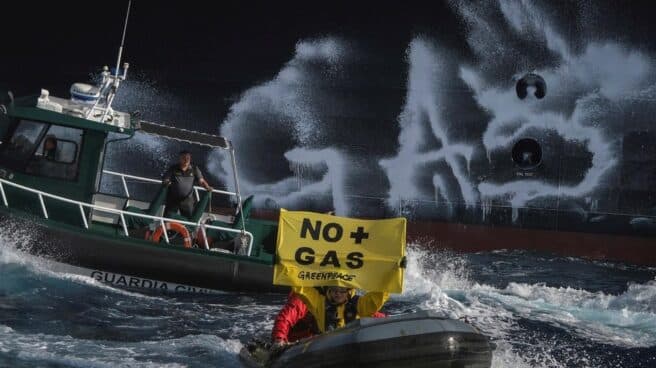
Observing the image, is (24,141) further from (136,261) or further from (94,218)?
(136,261)

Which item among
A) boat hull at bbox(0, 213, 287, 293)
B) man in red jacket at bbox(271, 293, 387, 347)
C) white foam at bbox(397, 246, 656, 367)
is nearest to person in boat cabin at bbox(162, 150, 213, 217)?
boat hull at bbox(0, 213, 287, 293)

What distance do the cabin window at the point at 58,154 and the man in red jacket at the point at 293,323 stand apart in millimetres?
→ 6165

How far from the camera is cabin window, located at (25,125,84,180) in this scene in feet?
47.7

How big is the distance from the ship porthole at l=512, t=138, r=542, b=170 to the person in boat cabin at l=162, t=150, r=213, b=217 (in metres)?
9.62

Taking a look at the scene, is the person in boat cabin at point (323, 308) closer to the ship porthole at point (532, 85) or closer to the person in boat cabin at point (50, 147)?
the person in boat cabin at point (50, 147)

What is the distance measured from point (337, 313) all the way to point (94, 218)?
703cm

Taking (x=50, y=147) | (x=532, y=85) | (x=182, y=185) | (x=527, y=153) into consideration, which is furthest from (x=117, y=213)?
(x=532, y=85)

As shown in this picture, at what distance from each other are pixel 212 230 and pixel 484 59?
388 inches

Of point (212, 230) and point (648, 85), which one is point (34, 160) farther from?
point (648, 85)

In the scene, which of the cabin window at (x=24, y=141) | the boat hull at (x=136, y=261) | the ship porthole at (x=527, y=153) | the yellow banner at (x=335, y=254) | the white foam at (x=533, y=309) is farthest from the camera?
the ship porthole at (x=527, y=153)

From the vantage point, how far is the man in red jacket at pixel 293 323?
367 inches

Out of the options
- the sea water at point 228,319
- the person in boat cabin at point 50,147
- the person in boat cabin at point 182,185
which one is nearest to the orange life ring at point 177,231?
the person in boat cabin at point 182,185

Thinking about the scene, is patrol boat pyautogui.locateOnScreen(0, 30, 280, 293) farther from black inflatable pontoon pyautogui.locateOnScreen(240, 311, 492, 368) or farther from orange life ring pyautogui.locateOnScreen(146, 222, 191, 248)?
black inflatable pontoon pyautogui.locateOnScreen(240, 311, 492, 368)

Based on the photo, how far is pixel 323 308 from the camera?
9.62 metres
